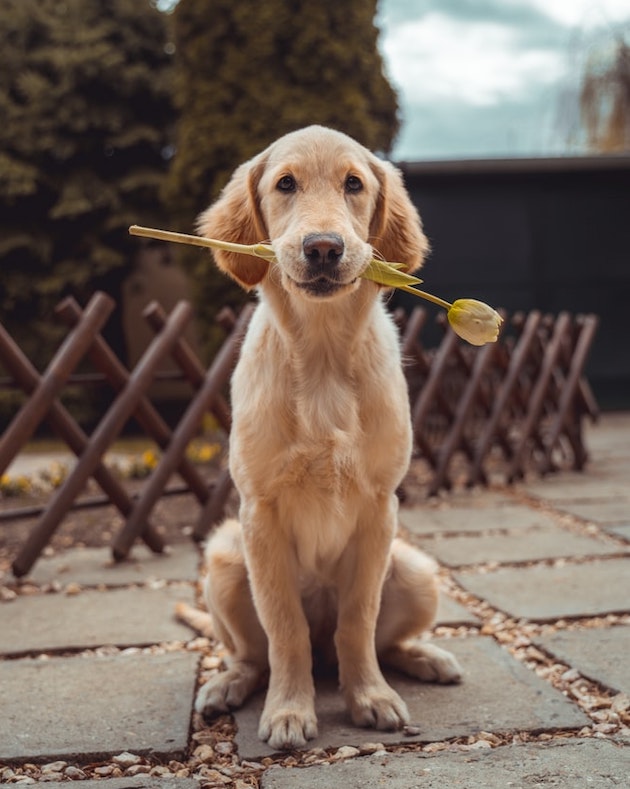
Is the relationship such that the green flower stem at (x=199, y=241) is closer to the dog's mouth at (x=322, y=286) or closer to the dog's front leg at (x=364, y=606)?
the dog's mouth at (x=322, y=286)

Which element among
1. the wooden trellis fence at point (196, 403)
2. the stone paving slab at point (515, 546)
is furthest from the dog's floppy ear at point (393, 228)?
the stone paving slab at point (515, 546)

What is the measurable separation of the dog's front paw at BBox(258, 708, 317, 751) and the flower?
3.42ft

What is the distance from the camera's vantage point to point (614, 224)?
1151 cm

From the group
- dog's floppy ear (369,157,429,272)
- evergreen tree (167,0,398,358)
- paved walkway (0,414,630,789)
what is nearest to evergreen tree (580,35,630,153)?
evergreen tree (167,0,398,358)

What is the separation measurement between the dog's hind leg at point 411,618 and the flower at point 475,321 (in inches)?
39.1

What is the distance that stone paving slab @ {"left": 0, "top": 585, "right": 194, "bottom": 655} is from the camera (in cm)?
314

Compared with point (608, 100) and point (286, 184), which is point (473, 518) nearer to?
point (286, 184)

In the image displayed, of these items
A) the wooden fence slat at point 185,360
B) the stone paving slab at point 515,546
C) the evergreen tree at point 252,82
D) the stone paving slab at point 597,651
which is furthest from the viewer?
the evergreen tree at point 252,82

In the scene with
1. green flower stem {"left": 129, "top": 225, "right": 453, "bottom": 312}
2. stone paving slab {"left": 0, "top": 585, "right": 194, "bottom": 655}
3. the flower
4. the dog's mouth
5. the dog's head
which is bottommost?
stone paving slab {"left": 0, "top": 585, "right": 194, "bottom": 655}

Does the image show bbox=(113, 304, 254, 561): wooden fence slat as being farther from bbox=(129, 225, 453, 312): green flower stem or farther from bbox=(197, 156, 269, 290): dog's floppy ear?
bbox=(129, 225, 453, 312): green flower stem

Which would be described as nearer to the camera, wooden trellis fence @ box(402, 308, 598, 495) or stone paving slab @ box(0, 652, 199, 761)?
stone paving slab @ box(0, 652, 199, 761)

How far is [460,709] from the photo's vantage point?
2.42m

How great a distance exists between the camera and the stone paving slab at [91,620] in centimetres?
314

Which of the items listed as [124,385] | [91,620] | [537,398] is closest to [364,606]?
[91,620]
